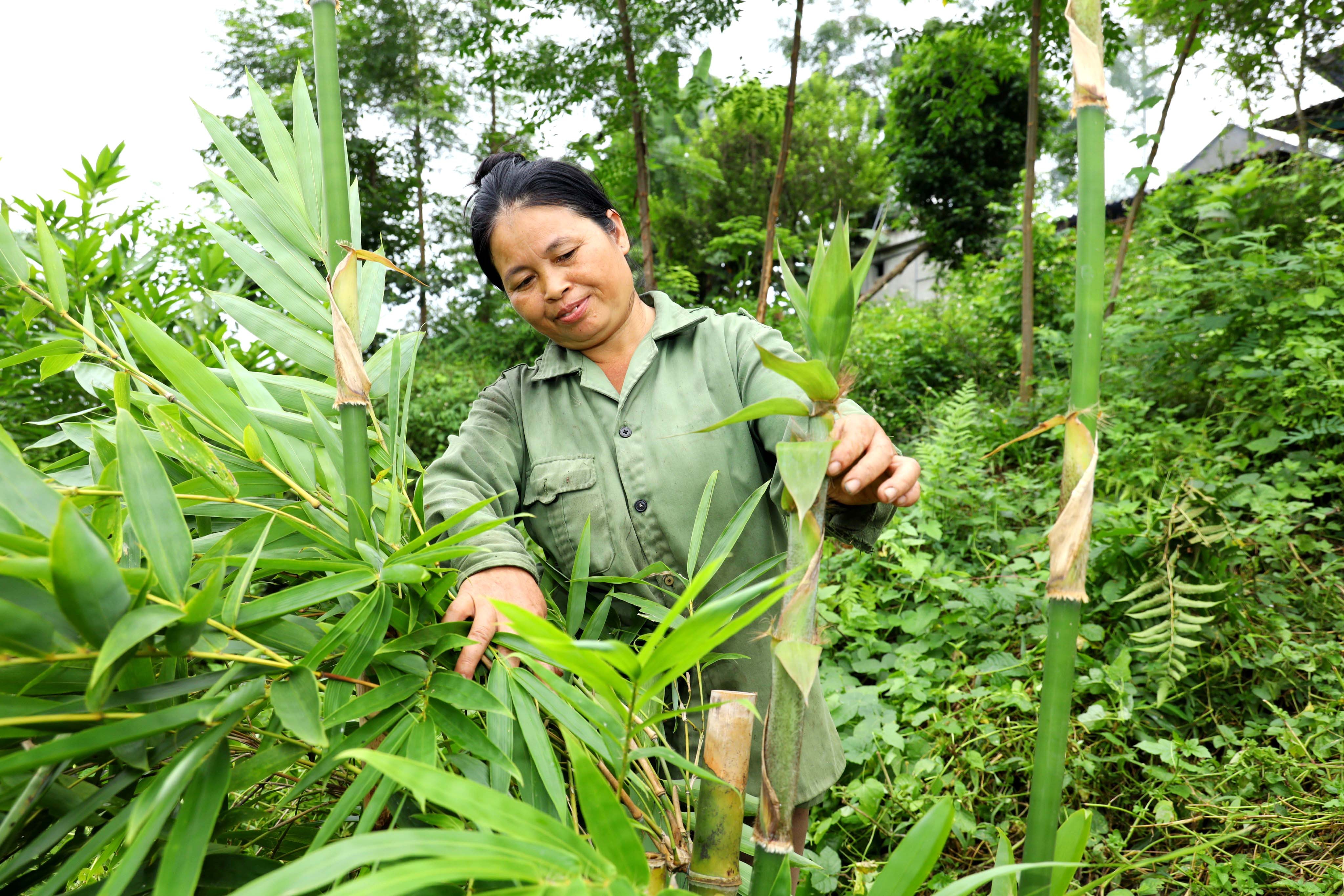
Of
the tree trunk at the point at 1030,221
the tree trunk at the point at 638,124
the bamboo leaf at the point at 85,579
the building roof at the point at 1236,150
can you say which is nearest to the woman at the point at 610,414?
the bamboo leaf at the point at 85,579

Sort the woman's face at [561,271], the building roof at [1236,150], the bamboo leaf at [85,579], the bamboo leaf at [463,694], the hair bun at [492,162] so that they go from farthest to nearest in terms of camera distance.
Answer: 1. the building roof at [1236,150]
2. the hair bun at [492,162]
3. the woman's face at [561,271]
4. the bamboo leaf at [463,694]
5. the bamboo leaf at [85,579]

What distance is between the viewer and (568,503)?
1356mm

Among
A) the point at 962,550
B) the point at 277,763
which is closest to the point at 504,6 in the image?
the point at 962,550

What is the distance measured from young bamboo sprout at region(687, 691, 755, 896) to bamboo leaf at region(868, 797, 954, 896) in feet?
0.39

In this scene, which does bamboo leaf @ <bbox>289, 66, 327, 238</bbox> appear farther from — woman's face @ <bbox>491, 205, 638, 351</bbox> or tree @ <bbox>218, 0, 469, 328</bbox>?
tree @ <bbox>218, 0, 469, 328</bbox>

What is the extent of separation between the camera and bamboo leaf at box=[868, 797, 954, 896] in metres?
0.52

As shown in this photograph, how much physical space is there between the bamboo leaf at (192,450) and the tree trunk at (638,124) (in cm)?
409

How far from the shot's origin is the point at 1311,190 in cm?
389

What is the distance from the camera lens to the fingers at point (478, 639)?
2.16 ft

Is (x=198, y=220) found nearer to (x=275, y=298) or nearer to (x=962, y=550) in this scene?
(x=275, y=298)

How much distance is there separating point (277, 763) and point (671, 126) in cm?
1179

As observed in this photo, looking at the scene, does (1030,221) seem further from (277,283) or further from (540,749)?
(540,749)

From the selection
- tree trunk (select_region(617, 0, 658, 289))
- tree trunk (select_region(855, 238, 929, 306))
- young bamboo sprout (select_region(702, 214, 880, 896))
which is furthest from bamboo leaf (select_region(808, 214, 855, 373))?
tree trunk (select_region(855, 238, 929, 306))

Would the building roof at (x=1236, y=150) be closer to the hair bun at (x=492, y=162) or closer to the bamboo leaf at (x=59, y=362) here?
the hair bun at (x=492, y=162)
